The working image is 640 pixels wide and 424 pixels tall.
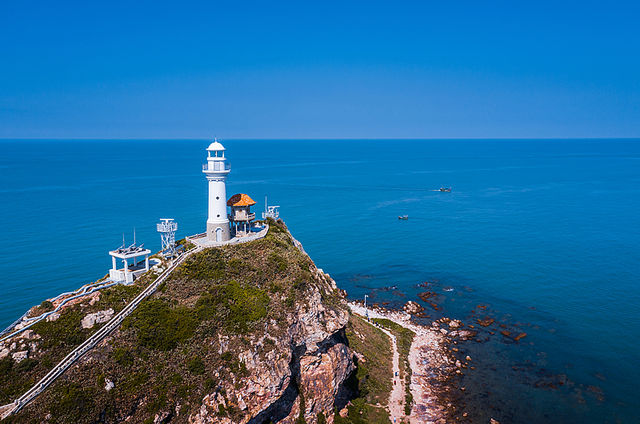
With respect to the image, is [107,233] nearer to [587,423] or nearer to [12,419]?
[12,419]

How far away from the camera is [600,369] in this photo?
47219 mm

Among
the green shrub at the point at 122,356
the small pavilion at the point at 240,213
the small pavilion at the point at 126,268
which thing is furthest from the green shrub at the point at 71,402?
the small pavilion at the point at 240,213

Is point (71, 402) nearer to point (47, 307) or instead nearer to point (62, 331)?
point (62, 331)

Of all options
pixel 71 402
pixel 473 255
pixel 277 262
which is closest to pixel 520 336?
pixel 473 255

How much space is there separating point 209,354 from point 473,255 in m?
66.1

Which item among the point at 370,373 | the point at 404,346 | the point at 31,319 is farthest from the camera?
the point at 404,346

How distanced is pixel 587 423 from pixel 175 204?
10403 centimetres

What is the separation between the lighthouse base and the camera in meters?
44.2

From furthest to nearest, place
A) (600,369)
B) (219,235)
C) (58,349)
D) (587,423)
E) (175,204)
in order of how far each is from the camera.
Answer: (175,204)
(600,369)
(219,235)
(587,423)
(58,349)

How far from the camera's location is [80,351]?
29.0 metres

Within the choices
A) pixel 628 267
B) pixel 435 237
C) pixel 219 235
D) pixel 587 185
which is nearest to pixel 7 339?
pixel 219 235

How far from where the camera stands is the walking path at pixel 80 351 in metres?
25.5

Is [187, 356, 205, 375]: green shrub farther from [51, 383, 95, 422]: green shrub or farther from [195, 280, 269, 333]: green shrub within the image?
[51, 383, 95, 422]: green shrub

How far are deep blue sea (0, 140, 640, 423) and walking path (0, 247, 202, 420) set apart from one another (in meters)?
28.3
